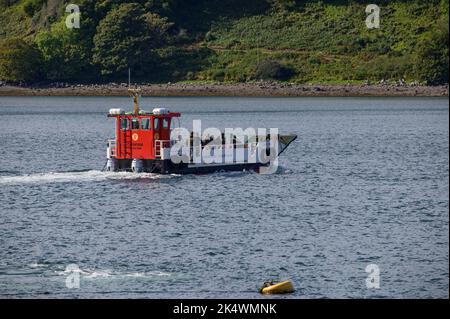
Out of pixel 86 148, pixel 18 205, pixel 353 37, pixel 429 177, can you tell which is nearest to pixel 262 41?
pixel 353 37

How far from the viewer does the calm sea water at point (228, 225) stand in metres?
44.5

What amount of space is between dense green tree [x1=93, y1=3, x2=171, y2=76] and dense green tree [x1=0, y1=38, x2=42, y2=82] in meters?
9.77

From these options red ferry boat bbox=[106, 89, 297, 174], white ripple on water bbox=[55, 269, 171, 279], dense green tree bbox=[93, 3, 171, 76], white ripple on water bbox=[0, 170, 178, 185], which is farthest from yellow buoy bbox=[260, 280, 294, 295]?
dense green tree bbox=[93, 3, 171, 76]

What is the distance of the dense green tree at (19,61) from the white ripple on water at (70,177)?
116 m

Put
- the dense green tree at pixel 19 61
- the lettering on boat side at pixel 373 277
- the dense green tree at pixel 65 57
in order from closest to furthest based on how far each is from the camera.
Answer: the lettering on boat side at pixel 373 277, the dense green tree at pixel 19 61, the dense green tree at pixel 65 57

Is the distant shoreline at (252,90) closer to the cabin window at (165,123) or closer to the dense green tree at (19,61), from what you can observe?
the dense green tree at (19,61)

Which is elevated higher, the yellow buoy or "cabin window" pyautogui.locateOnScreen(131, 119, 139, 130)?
"cabin window" pyautogui.locateOnScreen(131, 119, 139, 130)

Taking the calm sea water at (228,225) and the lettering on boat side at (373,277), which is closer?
the lettering on boat side at (373,277)

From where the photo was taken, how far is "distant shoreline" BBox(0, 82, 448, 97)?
175 metres

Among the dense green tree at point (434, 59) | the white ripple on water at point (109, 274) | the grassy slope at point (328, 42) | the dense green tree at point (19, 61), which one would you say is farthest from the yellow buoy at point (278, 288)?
the dense green tree at point (19, 61)

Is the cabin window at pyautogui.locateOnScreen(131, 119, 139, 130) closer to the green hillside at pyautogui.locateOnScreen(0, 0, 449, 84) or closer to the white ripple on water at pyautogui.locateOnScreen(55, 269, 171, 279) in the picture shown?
the white ripple on water at pyautogui.locateOnScreen(55, 269, 171, 279)

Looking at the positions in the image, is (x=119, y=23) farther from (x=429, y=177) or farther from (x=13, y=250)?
(x=13, y=250)

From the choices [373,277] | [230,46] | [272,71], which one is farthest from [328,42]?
[373,277]

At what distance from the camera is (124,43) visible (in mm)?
184000
